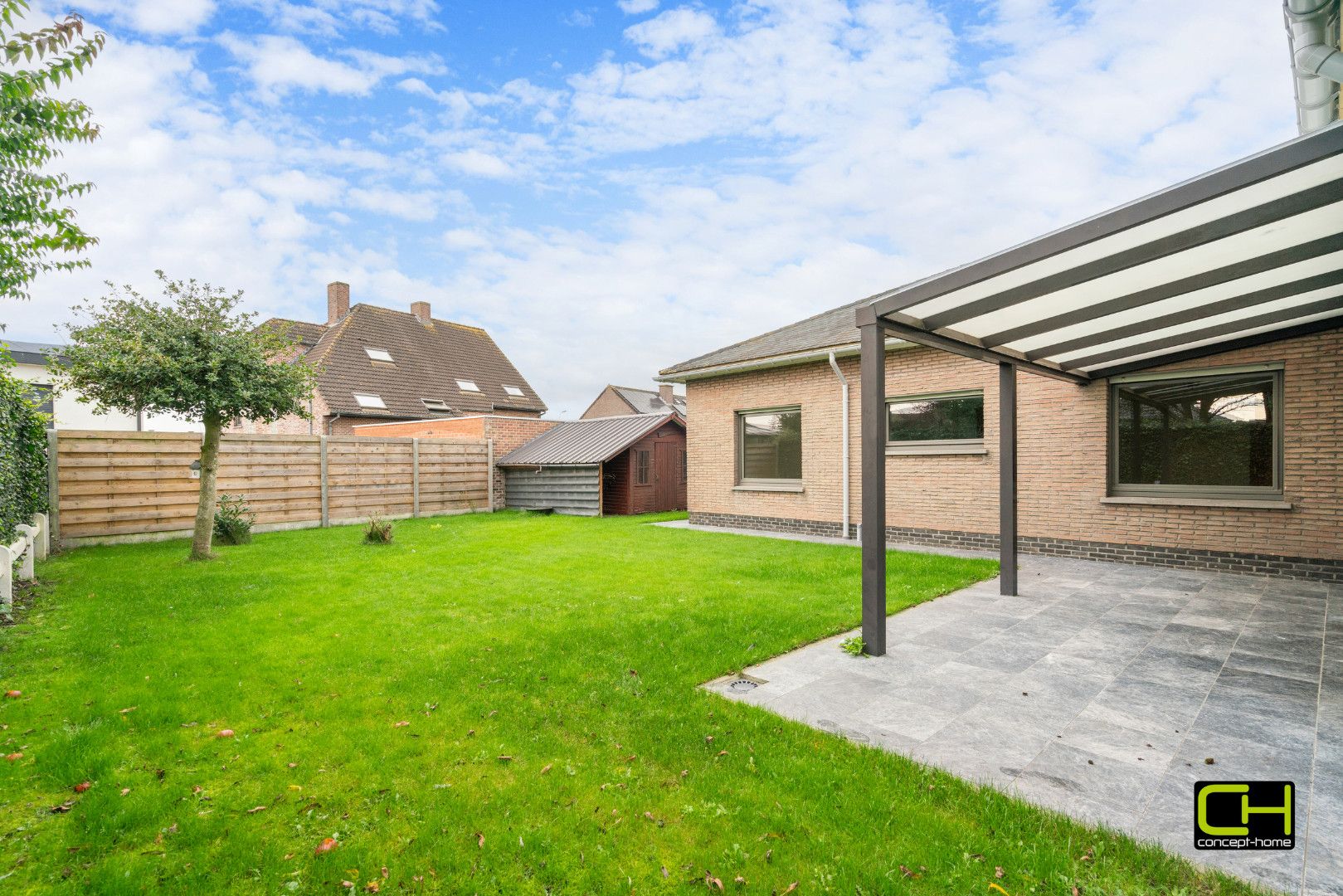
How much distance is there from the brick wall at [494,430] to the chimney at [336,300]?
8.19m

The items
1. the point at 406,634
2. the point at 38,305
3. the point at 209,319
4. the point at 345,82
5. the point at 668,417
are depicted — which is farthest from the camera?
the point at 668,417

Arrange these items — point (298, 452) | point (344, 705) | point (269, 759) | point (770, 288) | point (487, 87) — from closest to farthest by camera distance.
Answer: point (269, 759) → point (344, 705) → point (487, 87) → point (298, 452) → point (770, 288)

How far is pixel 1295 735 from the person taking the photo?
284 cm

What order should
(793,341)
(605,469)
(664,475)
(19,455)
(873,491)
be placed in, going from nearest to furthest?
(873,491), (19,455), (793,341), (605,469), (664,475)

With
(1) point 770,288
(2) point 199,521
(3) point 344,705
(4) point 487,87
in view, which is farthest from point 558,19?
(1) point 770,288

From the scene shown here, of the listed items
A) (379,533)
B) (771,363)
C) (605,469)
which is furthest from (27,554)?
(771,363)

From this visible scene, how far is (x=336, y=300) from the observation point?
2302 cm

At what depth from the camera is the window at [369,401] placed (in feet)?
63.3

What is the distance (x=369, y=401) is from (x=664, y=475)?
1083cm

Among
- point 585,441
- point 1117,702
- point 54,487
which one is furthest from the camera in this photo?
point 585,441

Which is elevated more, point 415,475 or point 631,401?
point 631,401

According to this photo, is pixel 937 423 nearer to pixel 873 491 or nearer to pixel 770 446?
pixel 770 446

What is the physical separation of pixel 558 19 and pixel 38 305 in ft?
24.2

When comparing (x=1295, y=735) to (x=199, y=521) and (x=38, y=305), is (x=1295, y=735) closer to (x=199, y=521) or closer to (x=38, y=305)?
(x=38, y=305)
